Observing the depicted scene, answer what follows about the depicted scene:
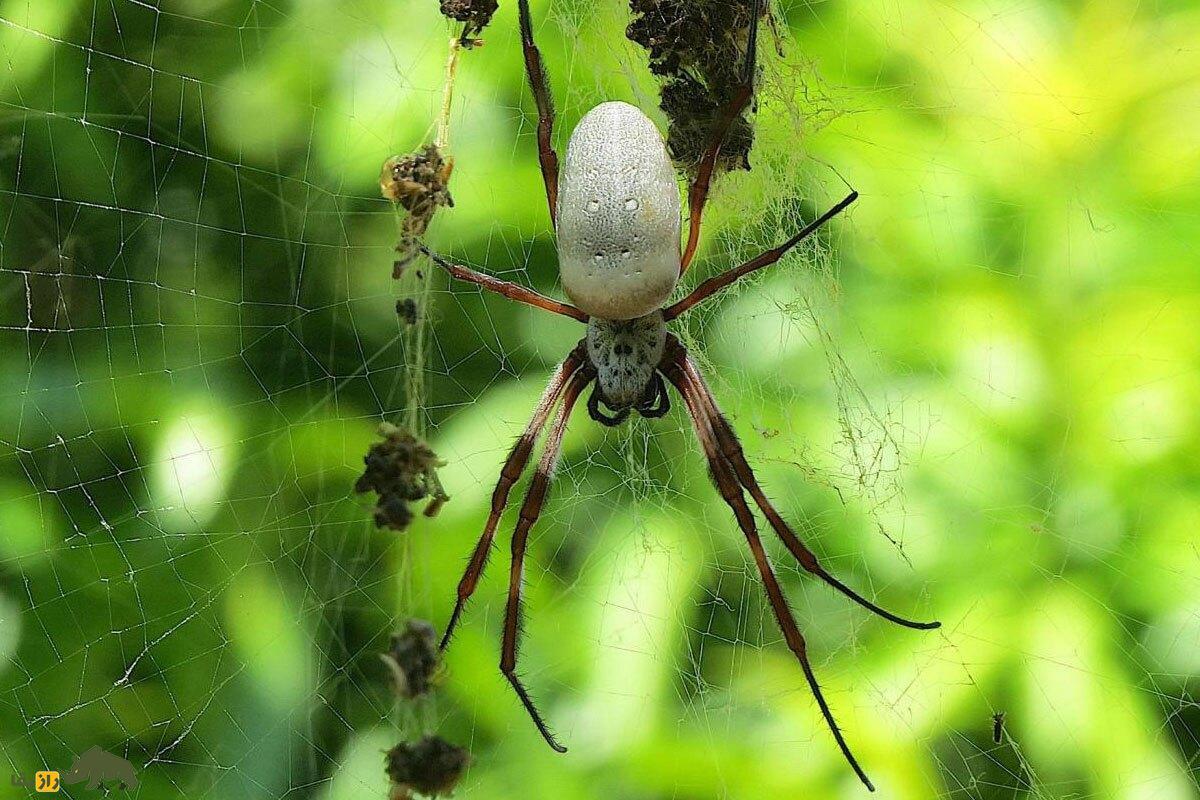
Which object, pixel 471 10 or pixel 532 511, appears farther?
pixel 532 511

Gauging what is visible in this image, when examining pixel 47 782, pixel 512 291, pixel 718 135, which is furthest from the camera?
pixel 47 782

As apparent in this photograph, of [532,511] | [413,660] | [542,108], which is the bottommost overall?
[413,660]

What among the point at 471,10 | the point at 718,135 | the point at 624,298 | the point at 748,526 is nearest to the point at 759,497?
the point at 748,526

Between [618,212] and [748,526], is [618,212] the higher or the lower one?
the higher one

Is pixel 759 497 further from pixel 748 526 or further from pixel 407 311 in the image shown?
pixel 407 311

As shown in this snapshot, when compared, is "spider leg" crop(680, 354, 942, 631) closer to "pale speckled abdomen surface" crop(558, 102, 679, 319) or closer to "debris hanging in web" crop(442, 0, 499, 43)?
"pale speckled abdomen surface" crop(558, 102, 679, 319)

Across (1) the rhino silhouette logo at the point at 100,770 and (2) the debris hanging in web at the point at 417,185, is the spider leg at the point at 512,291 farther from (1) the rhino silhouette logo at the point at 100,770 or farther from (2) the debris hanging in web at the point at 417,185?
(1) the rhino silhouette logo at the point at 100,770

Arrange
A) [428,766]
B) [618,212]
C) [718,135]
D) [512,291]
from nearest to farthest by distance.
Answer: [428,766], [618,212], [718,135], [512,291]
